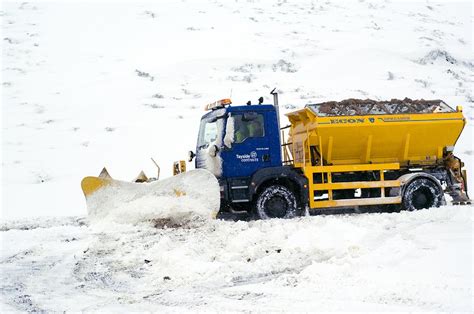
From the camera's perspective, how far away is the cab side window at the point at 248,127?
407 inches

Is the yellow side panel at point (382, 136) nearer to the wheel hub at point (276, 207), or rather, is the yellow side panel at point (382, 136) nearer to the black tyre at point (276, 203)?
the black tyre at point (276, 203)

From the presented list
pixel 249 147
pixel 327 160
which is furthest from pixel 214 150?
pixel 327 160

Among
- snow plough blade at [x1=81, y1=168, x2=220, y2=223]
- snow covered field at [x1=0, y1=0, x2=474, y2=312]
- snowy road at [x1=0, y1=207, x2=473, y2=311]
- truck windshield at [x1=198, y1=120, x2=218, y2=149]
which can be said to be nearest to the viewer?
snowy road at [x1=0, y1=207, x2=473, y2=311]

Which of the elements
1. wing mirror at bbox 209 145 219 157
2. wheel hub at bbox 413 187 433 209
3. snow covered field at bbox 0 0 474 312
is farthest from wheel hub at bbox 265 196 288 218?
wheel hub at bbox 413 187 433 209

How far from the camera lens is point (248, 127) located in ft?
34.1

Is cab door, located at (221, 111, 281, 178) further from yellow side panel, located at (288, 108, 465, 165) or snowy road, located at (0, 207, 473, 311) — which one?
snowy road, located at (0, 207, 473, 311)

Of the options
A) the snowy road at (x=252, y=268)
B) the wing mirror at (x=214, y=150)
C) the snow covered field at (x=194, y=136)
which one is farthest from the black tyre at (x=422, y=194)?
the wing mirror at (x=214, y=150)

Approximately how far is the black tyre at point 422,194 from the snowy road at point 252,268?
160cm

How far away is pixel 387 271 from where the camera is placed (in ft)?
17.4

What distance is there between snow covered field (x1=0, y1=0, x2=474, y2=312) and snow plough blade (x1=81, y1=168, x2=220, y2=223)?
0.34 m

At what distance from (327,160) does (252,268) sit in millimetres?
5013

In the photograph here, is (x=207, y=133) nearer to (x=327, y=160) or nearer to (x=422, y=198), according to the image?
(x=327, y=160)

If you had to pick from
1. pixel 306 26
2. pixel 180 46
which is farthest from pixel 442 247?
pixel 306 26

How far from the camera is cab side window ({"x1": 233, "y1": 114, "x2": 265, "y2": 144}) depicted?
407 inches
